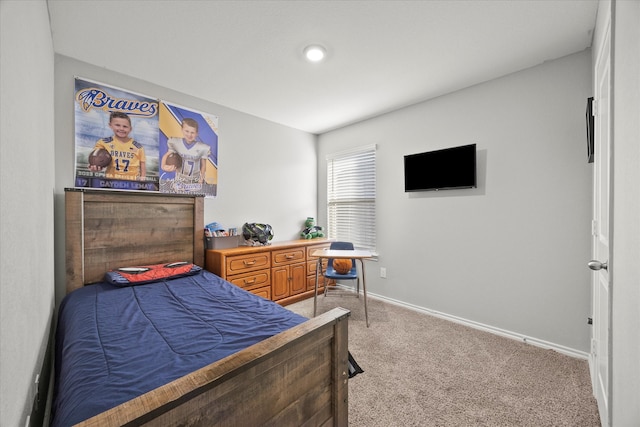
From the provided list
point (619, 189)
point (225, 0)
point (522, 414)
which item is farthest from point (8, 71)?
point (522, 414)

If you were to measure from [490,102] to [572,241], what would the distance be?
1.46 metres

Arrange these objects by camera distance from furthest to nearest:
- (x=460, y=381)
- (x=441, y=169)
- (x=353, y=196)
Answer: (x=353, y=196), (x=441, y=169), (x=460, y=381)

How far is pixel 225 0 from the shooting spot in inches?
65.8

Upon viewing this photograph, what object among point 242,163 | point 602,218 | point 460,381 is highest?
point 242,163

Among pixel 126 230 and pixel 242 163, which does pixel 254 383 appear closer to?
pixel 126 230

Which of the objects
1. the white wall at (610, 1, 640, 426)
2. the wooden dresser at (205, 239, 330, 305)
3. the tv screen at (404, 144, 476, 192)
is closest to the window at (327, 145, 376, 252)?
the wooden dresser at (205, 239, 330, 305)

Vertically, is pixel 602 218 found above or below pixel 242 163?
below

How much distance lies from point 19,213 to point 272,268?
244cm

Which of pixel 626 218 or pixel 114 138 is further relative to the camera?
pixel 114 138

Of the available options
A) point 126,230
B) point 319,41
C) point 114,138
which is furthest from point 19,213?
point 319,41

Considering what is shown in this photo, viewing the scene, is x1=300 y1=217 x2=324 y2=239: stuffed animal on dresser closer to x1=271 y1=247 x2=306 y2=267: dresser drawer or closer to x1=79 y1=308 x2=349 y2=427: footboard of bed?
x1=271 y1=247 x2=306 y2=267: dresser drawer

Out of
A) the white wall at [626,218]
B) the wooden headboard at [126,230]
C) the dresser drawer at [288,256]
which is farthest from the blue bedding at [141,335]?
the white wall at [626,218]

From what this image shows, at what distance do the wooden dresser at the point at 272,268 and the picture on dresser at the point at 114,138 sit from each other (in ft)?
3.46

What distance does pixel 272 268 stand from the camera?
10.6 ft
